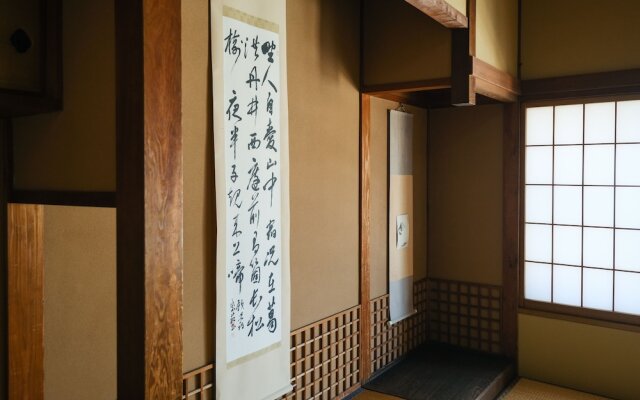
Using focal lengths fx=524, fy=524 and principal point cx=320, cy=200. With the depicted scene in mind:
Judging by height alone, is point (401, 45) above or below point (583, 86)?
above

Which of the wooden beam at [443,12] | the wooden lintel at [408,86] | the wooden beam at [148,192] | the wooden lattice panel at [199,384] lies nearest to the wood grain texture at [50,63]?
the wooden beam at [148,192]

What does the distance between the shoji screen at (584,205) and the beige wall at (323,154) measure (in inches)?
64.8

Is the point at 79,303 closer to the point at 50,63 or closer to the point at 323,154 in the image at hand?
the point at 50,63

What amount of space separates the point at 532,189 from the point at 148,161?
12.5 ft

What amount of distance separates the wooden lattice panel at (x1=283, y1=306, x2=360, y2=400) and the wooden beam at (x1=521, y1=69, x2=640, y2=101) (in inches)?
87.4

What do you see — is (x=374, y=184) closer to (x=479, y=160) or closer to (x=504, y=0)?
(x=479, y=160)

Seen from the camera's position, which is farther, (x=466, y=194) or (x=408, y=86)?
(x=466, y=194)

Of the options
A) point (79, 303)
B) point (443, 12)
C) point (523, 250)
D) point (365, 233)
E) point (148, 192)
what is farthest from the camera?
point (523, 250)

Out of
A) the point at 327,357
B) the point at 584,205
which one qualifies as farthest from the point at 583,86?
the point at 327,357

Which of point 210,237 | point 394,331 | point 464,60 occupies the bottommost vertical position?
point 394,331

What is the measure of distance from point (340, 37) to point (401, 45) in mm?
415

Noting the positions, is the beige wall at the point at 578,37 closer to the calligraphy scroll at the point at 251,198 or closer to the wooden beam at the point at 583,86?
the wooden beam at the point at 583,86

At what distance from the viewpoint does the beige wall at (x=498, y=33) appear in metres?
3.46

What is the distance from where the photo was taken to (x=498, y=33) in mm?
3781
